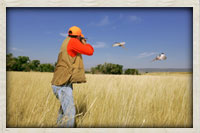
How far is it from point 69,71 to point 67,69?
3cm

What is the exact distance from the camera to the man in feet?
5.65

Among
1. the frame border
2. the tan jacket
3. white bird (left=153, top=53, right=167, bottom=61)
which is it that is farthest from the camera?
white bird (left=153, top=53, right=167, bottom=61)

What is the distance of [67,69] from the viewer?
1.74 meters

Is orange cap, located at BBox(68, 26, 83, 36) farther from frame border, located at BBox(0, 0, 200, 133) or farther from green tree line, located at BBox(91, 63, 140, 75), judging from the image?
green tree line, located at BBox(91, 63, 140, 75)

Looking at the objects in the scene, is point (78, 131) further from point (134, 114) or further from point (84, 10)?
point (84, 10)

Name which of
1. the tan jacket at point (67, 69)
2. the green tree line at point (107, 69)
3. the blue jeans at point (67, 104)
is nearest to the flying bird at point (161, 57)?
the green tree line at point (107, 69)

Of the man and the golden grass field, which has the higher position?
the man

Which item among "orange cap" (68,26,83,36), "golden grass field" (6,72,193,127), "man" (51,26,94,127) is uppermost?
"orange cap" (68,26,83,36)

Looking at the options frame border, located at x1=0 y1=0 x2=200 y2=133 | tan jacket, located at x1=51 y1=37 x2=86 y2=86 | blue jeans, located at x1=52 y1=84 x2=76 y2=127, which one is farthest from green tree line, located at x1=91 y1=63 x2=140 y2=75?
frame border, located at x1=0 y1=0 x2=200 y2=133

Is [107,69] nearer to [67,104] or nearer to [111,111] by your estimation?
[111,111]
